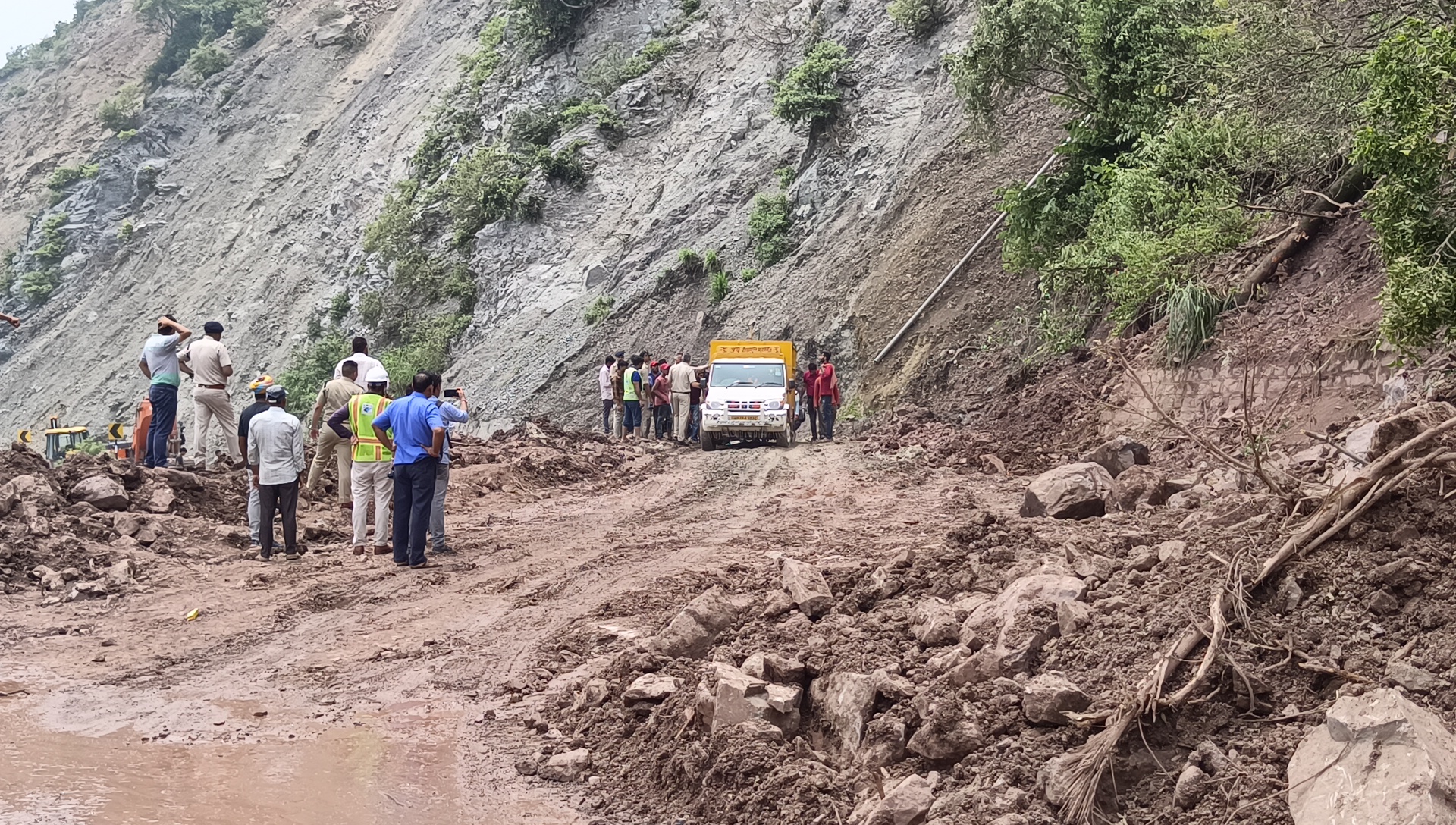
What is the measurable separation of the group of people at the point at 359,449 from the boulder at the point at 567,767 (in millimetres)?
5180

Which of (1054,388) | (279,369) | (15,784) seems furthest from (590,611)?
(279,369)

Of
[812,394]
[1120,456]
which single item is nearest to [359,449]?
[1120,456]

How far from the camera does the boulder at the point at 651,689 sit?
6.18m

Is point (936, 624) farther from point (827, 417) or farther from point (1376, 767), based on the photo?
point (827, 417)

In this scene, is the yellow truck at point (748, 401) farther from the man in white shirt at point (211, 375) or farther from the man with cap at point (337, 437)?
the man in white shirt at point (211, 375)

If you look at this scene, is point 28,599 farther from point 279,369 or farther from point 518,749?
point 279,369

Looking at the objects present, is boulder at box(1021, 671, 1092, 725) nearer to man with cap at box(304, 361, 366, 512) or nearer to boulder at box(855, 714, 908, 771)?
boulder at box(855, 714, 908, 771)

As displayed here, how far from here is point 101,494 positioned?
40.8 ft

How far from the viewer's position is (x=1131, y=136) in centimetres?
1814

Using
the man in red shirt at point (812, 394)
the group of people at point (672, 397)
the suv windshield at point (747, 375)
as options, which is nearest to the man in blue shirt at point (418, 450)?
the suv windshield at point (747, 375)

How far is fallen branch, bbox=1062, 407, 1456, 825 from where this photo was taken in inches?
166

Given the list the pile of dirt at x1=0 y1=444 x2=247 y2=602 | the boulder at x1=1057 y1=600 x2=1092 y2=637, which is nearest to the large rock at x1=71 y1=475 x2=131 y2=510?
the pile of dirt at x1=0 y1=444 x2=247 y2=602

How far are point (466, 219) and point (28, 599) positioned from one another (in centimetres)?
2794

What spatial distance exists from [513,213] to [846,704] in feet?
107
